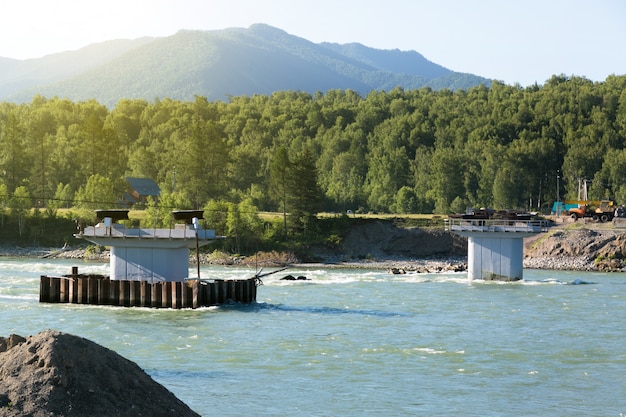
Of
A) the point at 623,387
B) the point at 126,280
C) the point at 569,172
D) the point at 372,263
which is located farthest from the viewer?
the point at 569,172

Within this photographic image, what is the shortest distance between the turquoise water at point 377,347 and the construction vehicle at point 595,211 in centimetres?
4255

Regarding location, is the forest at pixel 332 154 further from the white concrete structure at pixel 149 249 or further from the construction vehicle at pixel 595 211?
the white concrete structure at pixel 149 249

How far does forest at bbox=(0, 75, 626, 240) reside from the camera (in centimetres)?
13088

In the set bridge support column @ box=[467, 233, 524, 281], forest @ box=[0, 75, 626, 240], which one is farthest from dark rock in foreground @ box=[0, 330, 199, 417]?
forest @ box=[0, 75, 626, 240]

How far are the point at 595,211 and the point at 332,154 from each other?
68552 mm

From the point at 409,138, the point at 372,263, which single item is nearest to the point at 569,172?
the point at 409,138

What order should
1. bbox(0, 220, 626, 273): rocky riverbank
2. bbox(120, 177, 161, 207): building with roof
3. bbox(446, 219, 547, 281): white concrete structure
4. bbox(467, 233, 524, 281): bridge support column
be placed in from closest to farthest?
bbox(446, 219, 547, 281): white concrete structure
bbox(467, 233, 524, 281): bridge support column
bbox(0, 220, 626, 273): rocky riverbank
bbox(120, 177, 161, 207): building with roof

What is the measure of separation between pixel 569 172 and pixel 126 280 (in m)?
108

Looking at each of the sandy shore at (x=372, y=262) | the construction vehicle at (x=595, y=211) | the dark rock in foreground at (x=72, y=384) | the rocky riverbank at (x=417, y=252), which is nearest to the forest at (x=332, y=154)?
the rocky riverbank at (x=417, y=252)

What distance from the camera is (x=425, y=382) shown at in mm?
34969

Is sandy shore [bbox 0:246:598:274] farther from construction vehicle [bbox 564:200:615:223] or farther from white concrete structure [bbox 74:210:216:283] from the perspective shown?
white concrete structure [bbox 74:210:216:283]

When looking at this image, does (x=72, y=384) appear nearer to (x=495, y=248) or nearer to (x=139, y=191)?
(x=495, y=248)

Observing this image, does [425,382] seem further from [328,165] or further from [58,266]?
[328,165]

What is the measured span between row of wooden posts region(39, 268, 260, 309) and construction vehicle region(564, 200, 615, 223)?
65.2m
